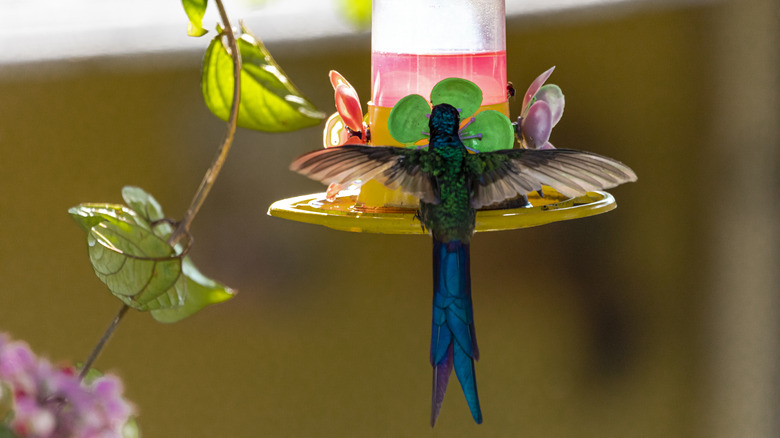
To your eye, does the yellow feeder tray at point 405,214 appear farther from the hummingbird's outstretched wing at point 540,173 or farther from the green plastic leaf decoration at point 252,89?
the green plastic leaf decoration at point 252,89

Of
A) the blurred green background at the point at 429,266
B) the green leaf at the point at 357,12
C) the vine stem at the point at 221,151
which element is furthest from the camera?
the blurred green background at the point at 429,266

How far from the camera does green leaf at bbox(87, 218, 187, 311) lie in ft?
2.73

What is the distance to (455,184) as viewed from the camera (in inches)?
42.3

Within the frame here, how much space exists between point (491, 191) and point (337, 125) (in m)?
0.34

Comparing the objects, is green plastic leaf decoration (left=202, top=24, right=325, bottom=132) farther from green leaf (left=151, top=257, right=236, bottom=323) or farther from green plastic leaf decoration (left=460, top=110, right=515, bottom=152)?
green plastic leaf decoration (left=460, top=110, right=515, bottom=152)

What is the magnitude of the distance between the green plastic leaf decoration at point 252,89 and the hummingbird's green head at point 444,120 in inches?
8.5

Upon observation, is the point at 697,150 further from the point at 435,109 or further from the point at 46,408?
the point at 46,408

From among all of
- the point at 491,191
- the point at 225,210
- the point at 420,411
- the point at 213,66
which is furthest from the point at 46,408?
the point at 420,411

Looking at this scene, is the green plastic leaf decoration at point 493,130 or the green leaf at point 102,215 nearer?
the green leaf at point 102,215

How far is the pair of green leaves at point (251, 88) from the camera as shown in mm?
860

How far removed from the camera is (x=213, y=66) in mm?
868

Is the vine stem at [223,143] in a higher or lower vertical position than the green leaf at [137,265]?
higher

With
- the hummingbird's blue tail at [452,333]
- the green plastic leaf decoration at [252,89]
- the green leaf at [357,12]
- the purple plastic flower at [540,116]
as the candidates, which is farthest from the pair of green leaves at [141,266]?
the green leaf at [357,12]

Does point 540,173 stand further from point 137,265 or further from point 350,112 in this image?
point 137,265
